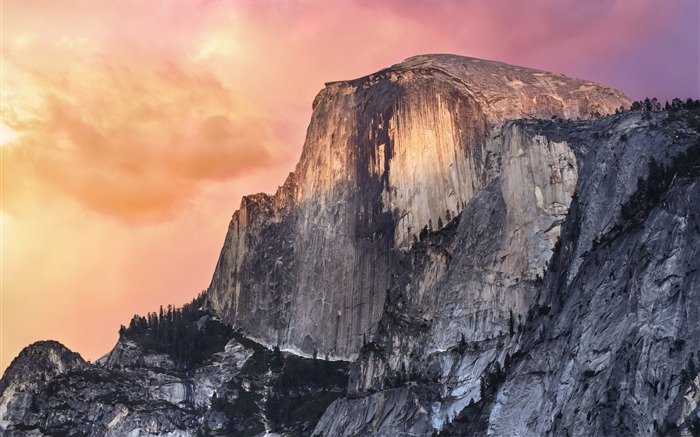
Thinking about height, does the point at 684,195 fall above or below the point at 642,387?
above

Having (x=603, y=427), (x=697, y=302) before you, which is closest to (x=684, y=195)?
(x=697, y=302)

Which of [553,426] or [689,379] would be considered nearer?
[689,379]

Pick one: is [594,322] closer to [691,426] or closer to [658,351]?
[658,351]

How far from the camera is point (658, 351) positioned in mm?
178625

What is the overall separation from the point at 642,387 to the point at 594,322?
20.1 meters

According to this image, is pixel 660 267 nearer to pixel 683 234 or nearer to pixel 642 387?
pixel 683 234

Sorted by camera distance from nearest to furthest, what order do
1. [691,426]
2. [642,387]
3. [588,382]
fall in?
[691,426]
[642,387]
[588,382]

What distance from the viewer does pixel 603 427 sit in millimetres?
181250

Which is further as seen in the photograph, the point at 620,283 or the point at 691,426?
the point at 620,283

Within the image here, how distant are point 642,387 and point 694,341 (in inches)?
326

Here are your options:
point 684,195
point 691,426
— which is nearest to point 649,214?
point 684,195

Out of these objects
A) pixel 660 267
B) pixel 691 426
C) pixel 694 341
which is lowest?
pixel 691 426

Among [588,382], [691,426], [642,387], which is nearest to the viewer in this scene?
[691,426]

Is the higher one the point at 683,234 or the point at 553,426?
the point at 683,234
